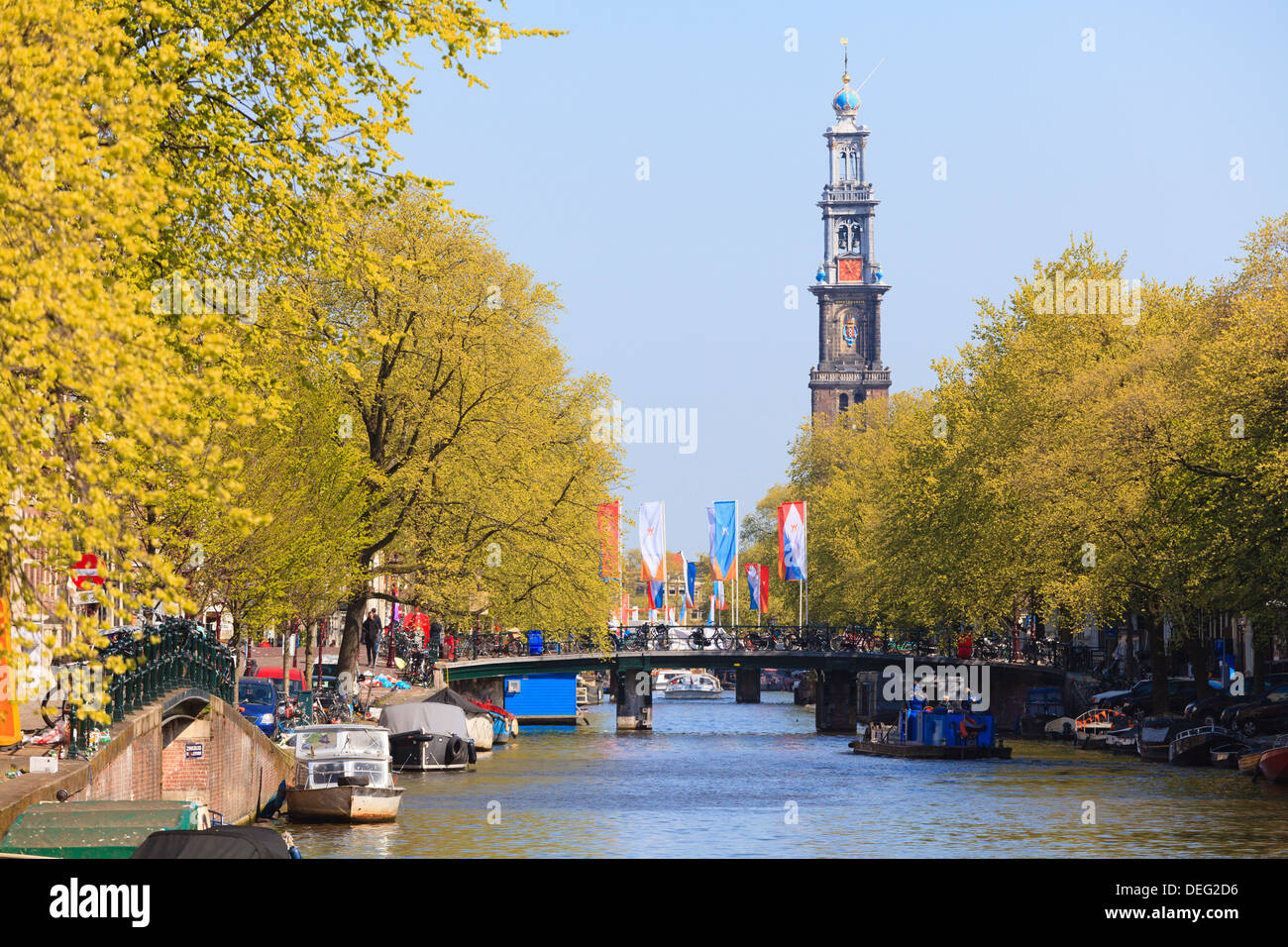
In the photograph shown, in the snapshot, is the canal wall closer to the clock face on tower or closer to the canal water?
the canal water

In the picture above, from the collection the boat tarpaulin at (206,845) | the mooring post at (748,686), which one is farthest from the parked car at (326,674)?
the mooring post at (748,686)

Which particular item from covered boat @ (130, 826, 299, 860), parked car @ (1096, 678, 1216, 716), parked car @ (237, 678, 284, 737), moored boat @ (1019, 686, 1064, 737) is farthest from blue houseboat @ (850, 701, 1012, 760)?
covered boat @ (130, 826, 299, 860)

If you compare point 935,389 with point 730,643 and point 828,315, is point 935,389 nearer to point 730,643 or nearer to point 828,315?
point 730,643

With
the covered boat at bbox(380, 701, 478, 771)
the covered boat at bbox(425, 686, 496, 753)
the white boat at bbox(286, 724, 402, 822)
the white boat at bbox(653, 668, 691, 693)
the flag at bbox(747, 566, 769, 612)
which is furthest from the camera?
the white boat at bbox(653, 668, 691, 693)

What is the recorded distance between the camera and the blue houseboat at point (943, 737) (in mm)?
64125

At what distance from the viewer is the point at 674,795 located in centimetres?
5028

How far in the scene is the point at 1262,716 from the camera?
5391 centimetres

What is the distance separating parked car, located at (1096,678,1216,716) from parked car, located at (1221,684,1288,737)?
8.49m

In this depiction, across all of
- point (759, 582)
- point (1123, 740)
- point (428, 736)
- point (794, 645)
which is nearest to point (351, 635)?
point (428, 736)

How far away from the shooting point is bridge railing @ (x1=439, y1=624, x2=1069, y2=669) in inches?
3004

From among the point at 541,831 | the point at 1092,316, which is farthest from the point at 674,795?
the point at 1092,316

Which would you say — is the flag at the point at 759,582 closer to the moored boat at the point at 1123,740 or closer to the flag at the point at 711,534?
the flag at the point at 711,534
